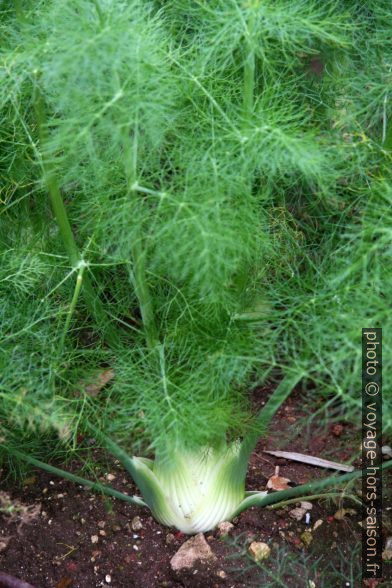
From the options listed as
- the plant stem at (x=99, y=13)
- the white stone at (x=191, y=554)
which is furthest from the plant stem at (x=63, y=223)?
the white stone at (x=191, y=554)

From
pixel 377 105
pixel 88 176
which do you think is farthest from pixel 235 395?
pixel 377 105

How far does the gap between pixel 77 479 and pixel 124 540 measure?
0.65 ft

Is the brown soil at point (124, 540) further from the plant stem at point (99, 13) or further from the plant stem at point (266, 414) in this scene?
the plant stem at point (99, 13)

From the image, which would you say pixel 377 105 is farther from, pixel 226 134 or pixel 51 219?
pixel 51 219

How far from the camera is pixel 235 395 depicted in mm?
1666

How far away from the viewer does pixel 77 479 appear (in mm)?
1613

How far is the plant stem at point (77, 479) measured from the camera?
1.58m

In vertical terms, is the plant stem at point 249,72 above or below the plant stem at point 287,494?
above

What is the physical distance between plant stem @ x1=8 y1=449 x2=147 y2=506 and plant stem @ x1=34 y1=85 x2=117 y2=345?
30 centimetres

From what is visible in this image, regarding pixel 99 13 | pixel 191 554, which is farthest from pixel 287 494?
pixel 99 13

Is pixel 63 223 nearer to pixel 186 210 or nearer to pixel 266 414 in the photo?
pixel 186 210

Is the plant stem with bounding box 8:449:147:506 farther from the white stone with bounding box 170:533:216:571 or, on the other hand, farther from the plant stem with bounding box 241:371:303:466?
the plant stem with bounding box 241:371:303:466

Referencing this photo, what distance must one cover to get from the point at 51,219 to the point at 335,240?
661mm

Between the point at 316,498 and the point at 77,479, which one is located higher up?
the point at 77,479
